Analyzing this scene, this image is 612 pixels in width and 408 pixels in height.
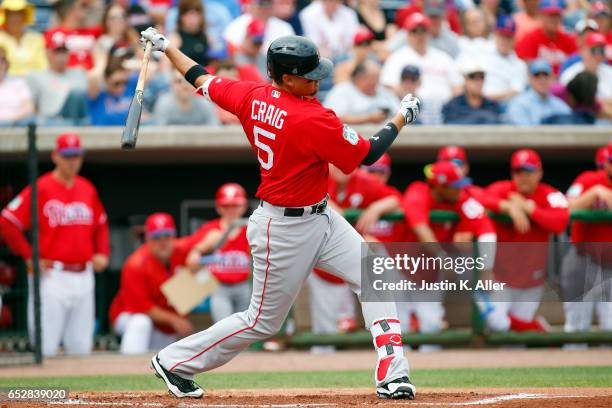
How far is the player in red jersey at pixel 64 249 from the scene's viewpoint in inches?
360

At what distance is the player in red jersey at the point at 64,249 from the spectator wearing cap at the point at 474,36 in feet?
13.5

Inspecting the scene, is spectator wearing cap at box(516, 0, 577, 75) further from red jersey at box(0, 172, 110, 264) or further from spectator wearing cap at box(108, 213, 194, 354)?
red jersey at box(0, 172, 110, 264)

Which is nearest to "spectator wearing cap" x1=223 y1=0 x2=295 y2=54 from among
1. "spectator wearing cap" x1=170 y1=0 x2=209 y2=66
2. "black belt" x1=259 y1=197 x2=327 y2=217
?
"spectator wearing cap" x1=170 y1=0 x2=209 y2=66

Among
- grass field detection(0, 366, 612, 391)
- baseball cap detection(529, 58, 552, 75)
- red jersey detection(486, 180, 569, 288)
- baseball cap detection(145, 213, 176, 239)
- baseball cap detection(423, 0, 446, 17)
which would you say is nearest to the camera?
grass field detection(0, 366, 612, 391)

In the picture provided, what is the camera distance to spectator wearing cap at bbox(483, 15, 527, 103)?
11195 mm

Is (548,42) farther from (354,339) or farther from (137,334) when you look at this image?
(137,334)

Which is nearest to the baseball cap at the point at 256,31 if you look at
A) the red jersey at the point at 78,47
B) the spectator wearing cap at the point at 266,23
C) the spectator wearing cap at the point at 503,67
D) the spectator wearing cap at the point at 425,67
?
the spectator wearing cap at the point at 266,23

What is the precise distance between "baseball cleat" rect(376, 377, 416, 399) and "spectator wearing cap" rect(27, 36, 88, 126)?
570cm

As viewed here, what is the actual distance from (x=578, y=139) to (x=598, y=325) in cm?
197

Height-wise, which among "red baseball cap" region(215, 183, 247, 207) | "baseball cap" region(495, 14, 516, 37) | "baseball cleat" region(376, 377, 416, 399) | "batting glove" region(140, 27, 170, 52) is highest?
"baseball cap" region(495, 14, 516, 37)

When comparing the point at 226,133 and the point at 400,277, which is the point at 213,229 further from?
the point at 400,277

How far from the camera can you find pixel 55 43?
33.5 ft

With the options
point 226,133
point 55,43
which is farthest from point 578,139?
point 55,43

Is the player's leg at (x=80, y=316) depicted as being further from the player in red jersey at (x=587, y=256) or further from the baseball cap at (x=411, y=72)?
the player in red jersey at (x=587, y=256)
